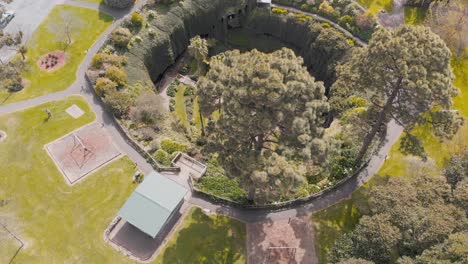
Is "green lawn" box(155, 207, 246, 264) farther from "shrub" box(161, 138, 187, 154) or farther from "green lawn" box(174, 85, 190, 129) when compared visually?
"green lawn" box(174, 85, 190, 129)

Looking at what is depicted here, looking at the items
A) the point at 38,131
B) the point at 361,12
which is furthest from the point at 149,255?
the point at 361,12

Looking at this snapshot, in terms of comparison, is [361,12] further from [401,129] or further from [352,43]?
[401,129]

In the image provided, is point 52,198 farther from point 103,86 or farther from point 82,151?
point 103,86

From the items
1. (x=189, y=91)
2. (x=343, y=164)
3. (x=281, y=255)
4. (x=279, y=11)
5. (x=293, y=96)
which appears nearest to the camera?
(x=293, y=96)

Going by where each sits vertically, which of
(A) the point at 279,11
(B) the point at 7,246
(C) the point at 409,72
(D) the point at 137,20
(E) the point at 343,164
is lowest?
(B) the point at 7,246

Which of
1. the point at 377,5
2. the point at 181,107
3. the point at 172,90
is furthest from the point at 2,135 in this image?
the point at 377,5

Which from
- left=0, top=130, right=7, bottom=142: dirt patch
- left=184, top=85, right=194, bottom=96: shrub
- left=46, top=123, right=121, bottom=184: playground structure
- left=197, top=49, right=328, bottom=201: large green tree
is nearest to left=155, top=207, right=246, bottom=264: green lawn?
left=197, top=49, right=328, bottom=201: large green tree

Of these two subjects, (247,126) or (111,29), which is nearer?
(247,126)
